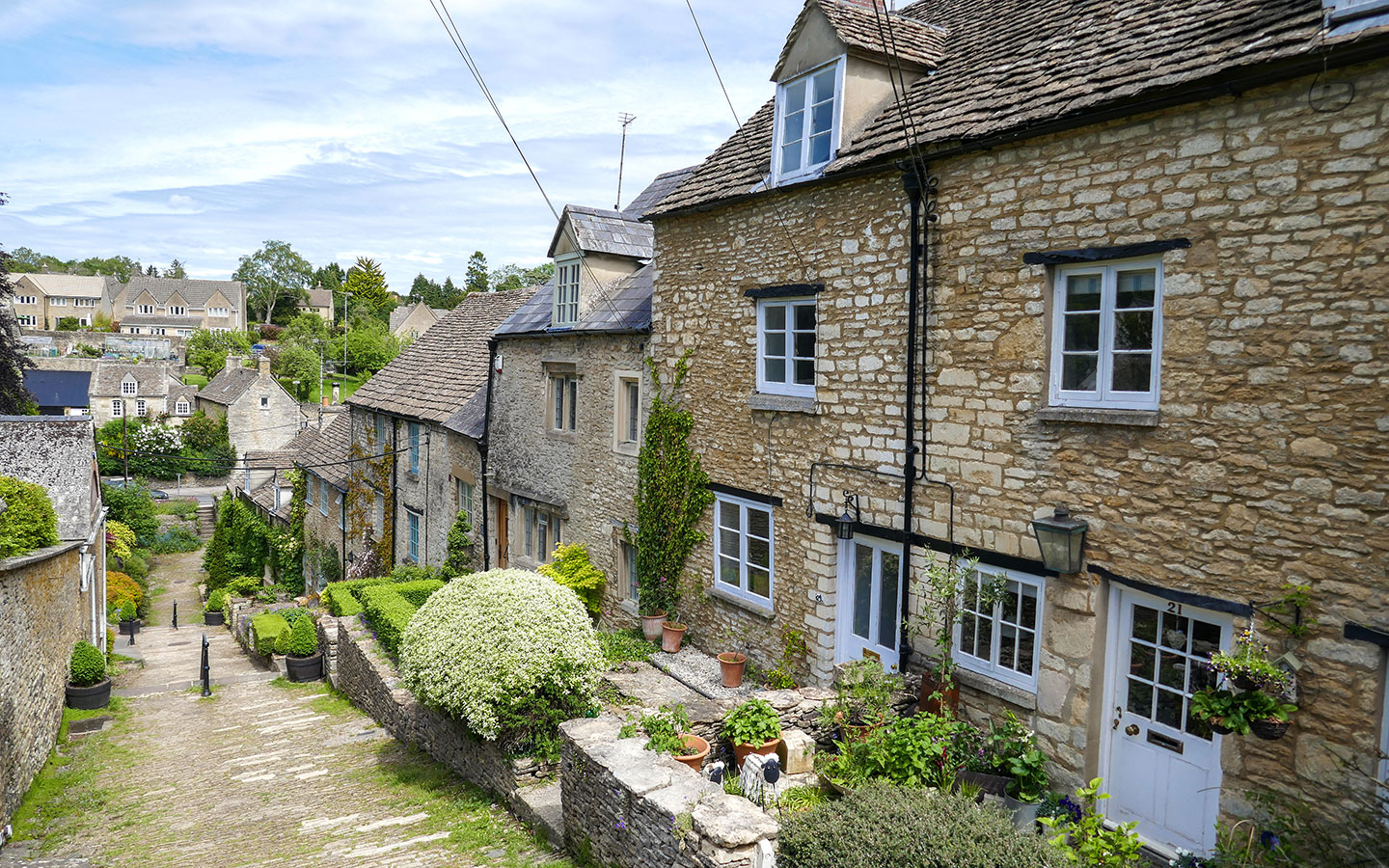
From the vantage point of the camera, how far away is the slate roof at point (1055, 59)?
250 inches

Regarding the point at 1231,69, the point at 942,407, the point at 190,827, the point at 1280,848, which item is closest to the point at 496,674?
the point at 190,827

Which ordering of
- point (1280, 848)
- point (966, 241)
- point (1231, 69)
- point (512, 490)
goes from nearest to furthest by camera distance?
point (1280, 848) → point (1231, 69) → point (966, 241) → point (512, 490)

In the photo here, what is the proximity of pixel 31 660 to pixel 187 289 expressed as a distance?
126m

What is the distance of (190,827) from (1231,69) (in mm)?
12900

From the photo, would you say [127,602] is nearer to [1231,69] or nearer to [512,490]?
[512,490]

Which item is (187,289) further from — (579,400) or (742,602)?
(742,602)

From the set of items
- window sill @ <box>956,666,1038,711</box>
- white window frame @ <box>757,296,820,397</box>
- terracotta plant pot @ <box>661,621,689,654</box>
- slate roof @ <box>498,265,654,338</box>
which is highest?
slate roof @ <box>498,265,654,338</box>

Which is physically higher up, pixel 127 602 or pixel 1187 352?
pixel 1187 352

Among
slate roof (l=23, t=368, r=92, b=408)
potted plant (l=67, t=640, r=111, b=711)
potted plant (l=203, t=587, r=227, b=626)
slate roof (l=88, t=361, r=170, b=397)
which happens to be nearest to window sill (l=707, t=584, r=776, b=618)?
potted plant (l=67, t=640, r=111, b=711)

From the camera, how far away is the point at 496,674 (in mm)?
9422

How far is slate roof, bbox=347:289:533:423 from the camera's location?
22062 mm

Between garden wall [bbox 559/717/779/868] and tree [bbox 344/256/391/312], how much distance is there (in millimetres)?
105709

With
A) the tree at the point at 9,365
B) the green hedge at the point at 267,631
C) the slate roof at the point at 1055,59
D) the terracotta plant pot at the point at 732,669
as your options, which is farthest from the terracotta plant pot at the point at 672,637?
the tree at the point at 9,365

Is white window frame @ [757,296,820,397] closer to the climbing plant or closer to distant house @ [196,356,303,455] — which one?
the climbing plant
